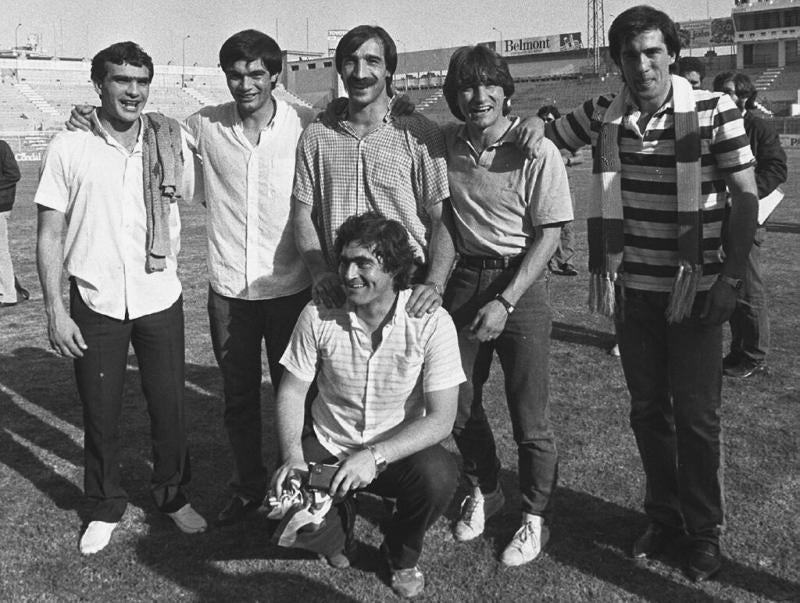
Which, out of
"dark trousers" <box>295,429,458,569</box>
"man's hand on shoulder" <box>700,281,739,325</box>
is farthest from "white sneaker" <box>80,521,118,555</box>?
"man's hand on shoulder" <box>700,281,739,325</box>

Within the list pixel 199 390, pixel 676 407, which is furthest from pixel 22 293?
pixel 676 407

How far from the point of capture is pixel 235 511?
13.3 feet

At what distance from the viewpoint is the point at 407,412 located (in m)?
3.46

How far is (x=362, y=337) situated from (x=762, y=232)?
4.01 meters

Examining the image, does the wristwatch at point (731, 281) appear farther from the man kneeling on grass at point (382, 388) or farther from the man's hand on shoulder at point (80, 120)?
the man's hand on shoulder at point (80, 120)

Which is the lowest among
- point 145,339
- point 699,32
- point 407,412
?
point 407,412

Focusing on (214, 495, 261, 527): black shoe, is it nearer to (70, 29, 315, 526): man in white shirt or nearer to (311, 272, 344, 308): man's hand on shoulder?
(70, 29, 315, 526): man in white shirt

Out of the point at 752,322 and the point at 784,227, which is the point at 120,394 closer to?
the point at 752,322

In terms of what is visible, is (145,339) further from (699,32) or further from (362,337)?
(699,32)

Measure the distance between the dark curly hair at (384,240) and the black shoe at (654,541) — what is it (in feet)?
4.77

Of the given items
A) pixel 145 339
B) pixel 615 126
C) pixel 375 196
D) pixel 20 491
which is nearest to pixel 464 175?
pixel 375 196

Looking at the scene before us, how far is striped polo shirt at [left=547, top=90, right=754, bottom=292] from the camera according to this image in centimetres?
316

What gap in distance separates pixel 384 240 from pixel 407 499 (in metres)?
0.99

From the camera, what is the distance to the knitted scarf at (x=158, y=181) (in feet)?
12.1
